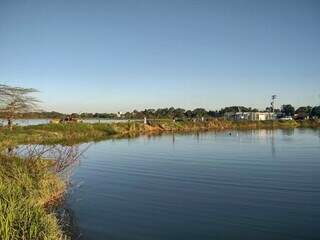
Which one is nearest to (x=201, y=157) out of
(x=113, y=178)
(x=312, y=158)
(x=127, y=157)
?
(x=127, y=157)

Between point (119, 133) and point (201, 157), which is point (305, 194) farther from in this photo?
point (119, 133)

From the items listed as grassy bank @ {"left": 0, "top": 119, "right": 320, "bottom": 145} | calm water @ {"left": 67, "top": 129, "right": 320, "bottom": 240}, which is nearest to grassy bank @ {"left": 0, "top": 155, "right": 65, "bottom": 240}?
calm water @ {"left": 67, "top": 129, "right": 320, "bottom": 240}

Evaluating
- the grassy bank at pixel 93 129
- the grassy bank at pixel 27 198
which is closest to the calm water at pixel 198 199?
the grassy bank at pixel 27 198

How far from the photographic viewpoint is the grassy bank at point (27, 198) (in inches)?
525

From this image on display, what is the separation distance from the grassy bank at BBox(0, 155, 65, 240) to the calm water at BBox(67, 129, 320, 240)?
1.68 metres

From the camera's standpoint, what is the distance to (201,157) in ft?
147

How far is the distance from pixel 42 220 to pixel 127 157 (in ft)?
104

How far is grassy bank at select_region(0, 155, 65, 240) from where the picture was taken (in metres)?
13.3

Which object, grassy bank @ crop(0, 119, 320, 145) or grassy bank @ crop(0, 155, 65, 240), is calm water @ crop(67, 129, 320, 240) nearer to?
grassy bank @ crop(0, 155, 65, 240)

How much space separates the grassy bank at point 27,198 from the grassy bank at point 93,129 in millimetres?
24558

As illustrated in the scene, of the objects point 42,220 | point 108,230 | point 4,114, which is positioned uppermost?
point 4,114

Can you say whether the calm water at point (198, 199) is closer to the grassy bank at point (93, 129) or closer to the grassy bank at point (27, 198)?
the grassy bank at point (27, 198)

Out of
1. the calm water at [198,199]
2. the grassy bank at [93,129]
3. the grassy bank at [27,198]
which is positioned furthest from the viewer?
the grassy bank at [93,129]

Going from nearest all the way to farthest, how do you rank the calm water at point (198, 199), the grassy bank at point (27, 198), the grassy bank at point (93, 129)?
the grassy bank at point (27, 198) < the calm water at point (198, 199) < the grassy bank at point (93, 129)
